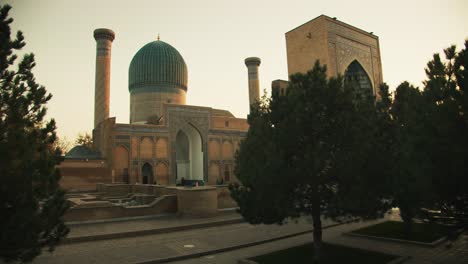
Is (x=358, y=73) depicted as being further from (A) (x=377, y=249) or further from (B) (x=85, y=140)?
(B) (x=85, y=140)

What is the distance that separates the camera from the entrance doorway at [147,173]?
1142 inches

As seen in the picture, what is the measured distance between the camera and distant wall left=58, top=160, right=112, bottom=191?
2447 centimetres

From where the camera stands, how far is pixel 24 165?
4.50 metres

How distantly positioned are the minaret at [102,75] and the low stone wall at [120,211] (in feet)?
69.6

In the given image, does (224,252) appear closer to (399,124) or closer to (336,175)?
(336,175)

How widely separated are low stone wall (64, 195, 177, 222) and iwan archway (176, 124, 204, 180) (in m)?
18.8

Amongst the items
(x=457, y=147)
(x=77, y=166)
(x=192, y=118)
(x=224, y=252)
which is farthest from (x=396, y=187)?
(x=192, y=118)

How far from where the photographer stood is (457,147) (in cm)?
477

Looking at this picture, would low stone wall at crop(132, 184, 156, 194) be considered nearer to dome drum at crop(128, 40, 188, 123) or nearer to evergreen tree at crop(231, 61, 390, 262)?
evergreen tree at crop(231, 61, 390, 262)

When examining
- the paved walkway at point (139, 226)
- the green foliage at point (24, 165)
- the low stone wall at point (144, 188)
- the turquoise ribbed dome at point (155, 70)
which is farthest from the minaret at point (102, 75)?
the green foliage at point (24, 165)

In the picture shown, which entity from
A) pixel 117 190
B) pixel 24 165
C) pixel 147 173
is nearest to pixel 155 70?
pixel 147 173

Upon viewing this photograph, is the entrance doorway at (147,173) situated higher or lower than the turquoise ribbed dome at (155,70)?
lower

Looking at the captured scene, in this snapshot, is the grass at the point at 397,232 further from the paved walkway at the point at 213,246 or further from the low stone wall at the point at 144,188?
the low stone wall at the point at 144,188

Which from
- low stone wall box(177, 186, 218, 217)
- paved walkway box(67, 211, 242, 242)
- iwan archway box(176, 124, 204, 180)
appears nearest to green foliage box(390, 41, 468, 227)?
paved walkway box(67, 211, 242, 242)
